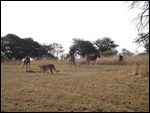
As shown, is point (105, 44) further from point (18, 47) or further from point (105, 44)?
point (18, 47)

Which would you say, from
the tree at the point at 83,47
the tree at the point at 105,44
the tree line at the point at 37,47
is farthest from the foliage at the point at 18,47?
the tree at the point at 105,44

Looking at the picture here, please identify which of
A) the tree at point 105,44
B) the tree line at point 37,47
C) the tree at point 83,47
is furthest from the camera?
the tree at point 105,44

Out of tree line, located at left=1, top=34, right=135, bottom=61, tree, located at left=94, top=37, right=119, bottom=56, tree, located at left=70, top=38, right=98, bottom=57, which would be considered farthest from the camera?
tree, located at left=94, top=37, right=119, bottom=56

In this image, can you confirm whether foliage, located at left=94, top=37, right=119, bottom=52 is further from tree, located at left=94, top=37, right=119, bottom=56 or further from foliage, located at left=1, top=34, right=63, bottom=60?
foliage, located at left=1, top=34, right=63, bottom=60

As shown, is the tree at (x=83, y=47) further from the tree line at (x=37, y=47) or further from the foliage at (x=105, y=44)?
the foliage at (x=105, y=44)

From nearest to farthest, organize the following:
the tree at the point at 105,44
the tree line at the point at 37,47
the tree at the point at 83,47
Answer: the tree line at the point at 37,47, the tree at the point at 83,47, the tree at the point at 105,44

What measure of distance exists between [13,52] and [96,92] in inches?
1904

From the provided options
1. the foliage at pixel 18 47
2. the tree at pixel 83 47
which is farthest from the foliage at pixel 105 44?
the foliage at pixel 18 47

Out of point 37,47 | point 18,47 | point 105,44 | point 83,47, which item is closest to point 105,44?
point 105,44

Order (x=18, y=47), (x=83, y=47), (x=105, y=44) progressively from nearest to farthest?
(x=18, y=47) → (x=83, y=47) → (x=105, y=44)

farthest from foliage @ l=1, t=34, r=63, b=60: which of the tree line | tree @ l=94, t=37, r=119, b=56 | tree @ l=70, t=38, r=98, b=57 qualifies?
tree @ l=94, t=37, r=119, b=56

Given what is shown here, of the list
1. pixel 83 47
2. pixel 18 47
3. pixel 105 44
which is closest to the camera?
pixel 18 47

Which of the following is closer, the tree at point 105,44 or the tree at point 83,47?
the tree at point 83,47

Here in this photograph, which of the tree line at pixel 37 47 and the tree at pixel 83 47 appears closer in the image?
the tree line at pixel 37 47
